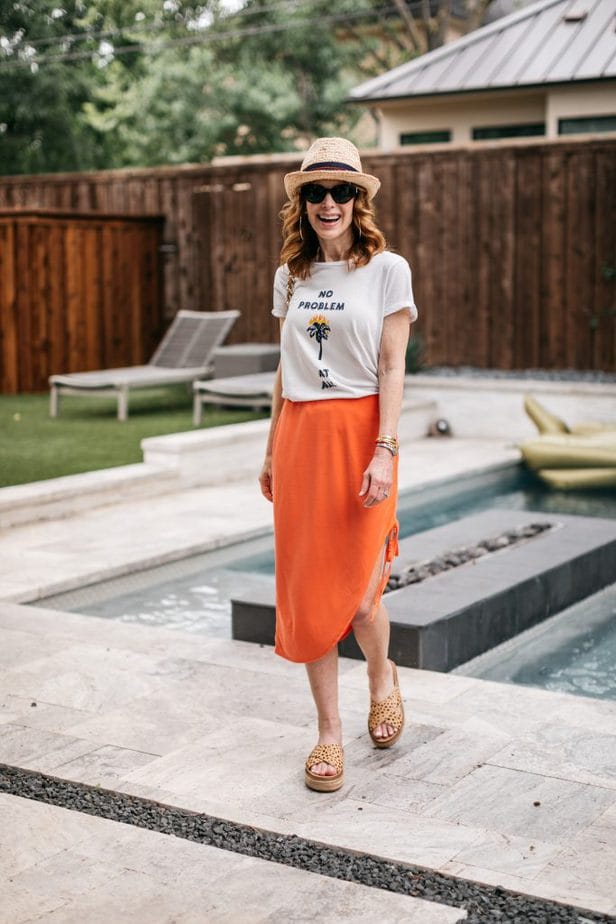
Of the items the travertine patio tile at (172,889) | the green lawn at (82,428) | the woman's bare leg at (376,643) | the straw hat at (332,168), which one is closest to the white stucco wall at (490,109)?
the green lawn at (82,428)

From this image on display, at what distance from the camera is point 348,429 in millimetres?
3412

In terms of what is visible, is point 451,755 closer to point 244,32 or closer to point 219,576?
point 219,576

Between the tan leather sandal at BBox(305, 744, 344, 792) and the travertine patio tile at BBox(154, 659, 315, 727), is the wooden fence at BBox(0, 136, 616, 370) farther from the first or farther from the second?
the tan leather sandal at BBox(305, 744, 344, 792)

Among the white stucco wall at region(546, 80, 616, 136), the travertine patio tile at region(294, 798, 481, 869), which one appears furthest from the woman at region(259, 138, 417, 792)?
the white stucco wall at region(546, 80, 616, 136)

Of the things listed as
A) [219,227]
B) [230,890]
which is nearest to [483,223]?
[219,227]

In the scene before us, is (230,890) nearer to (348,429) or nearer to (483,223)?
(348,429)

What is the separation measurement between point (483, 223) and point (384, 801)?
9.97 metres

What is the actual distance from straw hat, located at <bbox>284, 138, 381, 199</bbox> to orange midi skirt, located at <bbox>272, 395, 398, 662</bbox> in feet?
1.98

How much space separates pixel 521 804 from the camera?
10.8 feet

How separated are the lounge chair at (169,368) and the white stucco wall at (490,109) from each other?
17.5 ft

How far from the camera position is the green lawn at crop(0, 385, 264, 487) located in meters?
8.93

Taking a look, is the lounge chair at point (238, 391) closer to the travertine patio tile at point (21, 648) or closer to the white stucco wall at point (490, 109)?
the travertine patio tile at point (21, 648)

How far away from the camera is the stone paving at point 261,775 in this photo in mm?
2809

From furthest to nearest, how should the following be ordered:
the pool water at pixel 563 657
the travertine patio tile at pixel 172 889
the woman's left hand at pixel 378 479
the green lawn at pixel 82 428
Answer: the green lawn at pixel 82 428 < the pool water at pixel 563 657 < the woman's left hand at pixel 378 479 < the travertine patio tile at pixel 172 889
